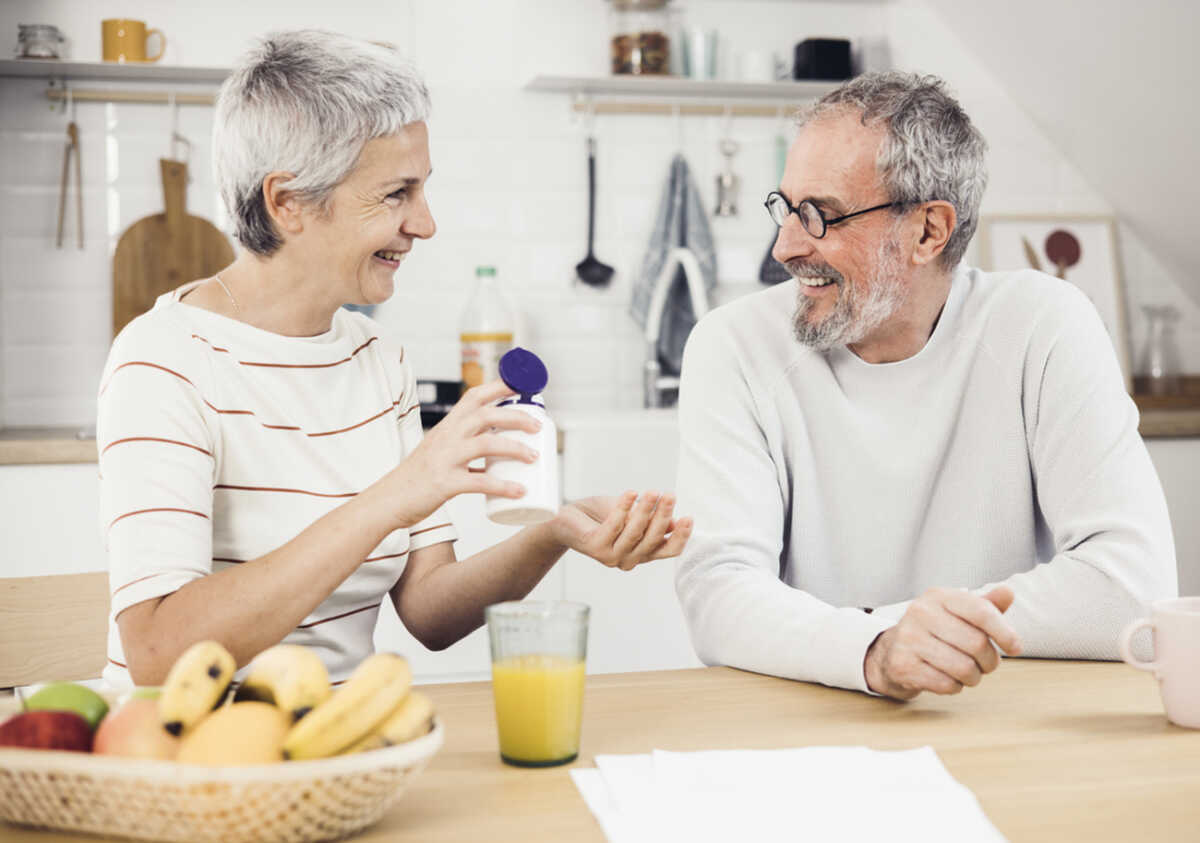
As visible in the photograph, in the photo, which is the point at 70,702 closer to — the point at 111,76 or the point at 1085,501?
the point at 1085,501

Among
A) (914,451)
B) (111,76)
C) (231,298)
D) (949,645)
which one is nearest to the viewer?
(949,645)

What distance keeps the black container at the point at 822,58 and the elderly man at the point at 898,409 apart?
1.60m

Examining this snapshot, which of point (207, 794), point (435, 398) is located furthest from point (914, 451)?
point (435, 398)

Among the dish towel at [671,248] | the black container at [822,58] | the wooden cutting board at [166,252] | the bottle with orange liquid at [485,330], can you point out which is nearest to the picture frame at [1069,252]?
the black container at [822,58]

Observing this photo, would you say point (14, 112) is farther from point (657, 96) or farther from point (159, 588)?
point (159, 588)

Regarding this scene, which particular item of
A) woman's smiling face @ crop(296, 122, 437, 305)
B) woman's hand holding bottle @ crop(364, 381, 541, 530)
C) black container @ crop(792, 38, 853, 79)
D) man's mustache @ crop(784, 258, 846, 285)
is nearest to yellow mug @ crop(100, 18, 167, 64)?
black container @ crop(792, 38, 853, 79)

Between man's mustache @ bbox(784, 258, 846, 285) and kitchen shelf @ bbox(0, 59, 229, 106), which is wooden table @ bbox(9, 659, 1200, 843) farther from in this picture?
kitchen shelf @ bbox(0, 59, 229, 106)

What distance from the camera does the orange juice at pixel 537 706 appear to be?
3.06 ft

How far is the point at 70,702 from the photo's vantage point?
82cm

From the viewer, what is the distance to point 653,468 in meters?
2.79

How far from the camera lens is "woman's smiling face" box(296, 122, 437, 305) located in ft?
4.57

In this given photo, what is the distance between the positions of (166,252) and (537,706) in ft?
7.96

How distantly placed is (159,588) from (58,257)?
216 cm

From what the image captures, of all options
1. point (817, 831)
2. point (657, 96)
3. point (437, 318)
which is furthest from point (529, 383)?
point (657, 96)
